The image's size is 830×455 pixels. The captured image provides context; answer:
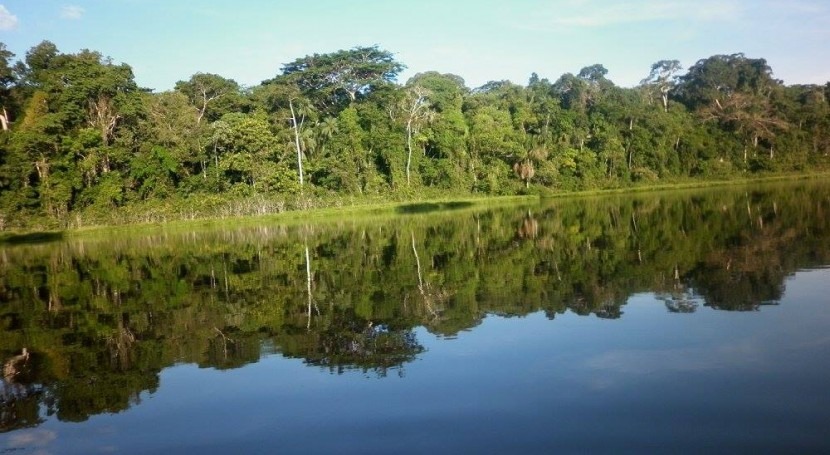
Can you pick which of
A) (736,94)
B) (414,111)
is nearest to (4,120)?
(414,111)

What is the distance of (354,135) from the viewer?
52.1 m

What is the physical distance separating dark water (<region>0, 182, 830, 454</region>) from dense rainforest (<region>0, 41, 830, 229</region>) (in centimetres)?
2763

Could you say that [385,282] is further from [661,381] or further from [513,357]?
[661,381]

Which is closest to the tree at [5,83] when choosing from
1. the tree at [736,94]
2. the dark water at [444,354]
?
the dark water at [444,354]

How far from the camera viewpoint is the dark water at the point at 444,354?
6855mm

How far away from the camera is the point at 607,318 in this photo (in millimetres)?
11047

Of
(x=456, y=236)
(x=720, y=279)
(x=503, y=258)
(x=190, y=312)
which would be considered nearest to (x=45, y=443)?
(x=190, y=312)

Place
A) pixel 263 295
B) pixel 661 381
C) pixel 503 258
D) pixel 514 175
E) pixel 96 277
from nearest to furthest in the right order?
pixel 661 381 → pixel 263 295 → pixel 503 258 → pixel 96 277 → pixel 514 175

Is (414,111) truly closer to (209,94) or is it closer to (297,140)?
(297,140)

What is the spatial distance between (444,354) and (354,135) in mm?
43913

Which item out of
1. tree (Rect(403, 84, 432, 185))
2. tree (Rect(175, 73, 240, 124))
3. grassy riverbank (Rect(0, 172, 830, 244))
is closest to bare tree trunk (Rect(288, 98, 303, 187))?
grassy riverbank (Rect(0, 172, 830, 244))

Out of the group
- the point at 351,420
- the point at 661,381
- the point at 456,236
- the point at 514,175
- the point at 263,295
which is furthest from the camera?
the point at 514,175

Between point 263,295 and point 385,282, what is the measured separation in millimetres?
3005

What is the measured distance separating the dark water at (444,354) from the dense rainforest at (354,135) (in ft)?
90.7
